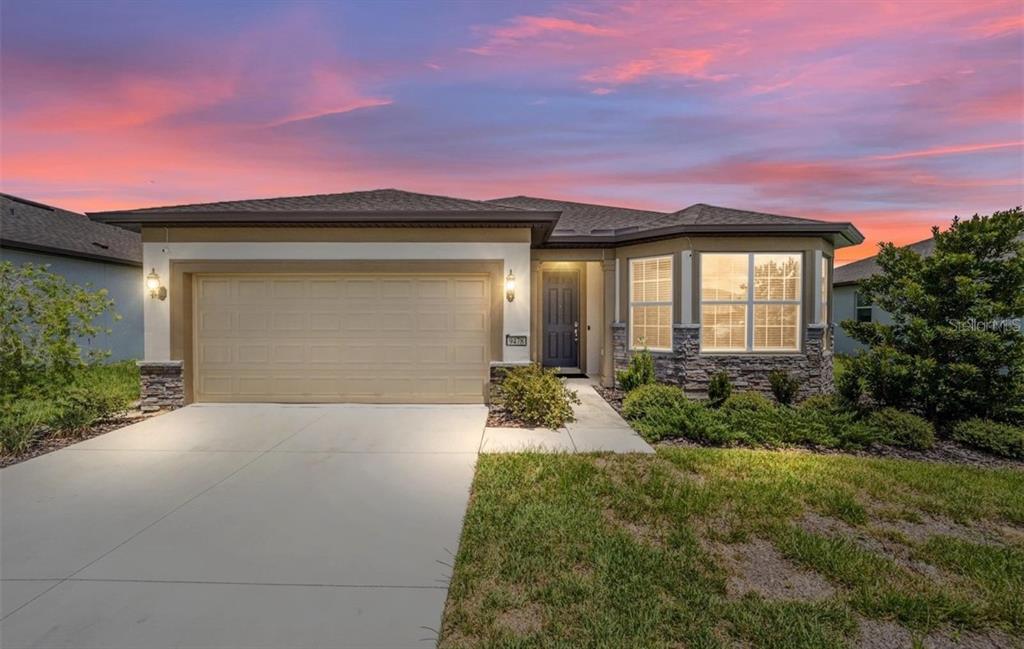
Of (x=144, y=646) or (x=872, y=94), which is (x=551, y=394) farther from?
(x=872, y=94)

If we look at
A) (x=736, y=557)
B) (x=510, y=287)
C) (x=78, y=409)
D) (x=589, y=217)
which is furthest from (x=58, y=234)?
(x=736, y=557)

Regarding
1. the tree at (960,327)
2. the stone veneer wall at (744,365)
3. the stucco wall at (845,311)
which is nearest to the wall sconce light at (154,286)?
the stone veneer wall at (744,365)

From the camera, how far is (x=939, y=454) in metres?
5.95

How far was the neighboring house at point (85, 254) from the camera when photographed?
1139 centimetres

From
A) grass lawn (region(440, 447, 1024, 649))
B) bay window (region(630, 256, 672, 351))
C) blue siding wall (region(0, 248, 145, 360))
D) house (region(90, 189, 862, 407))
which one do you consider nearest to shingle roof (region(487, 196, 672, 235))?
bay window (region(630, 256, 672, 351))

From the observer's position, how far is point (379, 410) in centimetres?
786

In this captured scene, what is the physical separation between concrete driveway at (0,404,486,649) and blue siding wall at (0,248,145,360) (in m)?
9.15

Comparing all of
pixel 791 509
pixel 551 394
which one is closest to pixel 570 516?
pixel 791 509

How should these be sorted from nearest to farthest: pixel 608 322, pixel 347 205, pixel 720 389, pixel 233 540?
1. pixel 233 540
2. pixel 720 389
3. pixel 347 205
4. pixel 608 322

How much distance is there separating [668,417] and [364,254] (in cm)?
580

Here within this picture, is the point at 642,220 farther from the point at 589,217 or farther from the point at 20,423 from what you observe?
the point at 20,423

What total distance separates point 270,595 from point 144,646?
60cm

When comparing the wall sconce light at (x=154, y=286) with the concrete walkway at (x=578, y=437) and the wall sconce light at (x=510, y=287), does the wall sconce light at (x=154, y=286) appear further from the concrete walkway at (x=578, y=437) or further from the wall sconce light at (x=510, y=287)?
the concrete walkway at (x=578, y=437)

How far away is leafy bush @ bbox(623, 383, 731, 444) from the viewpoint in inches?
248
